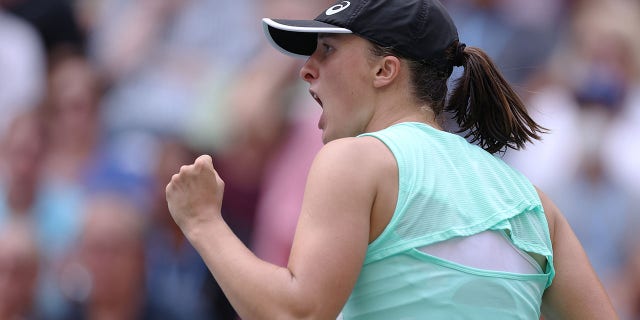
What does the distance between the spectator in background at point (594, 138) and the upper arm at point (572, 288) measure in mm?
2545

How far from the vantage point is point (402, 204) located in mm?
1756

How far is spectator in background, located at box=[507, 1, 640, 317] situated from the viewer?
4699 mm

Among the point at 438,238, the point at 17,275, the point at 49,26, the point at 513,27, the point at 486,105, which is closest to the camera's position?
the point at 438,238

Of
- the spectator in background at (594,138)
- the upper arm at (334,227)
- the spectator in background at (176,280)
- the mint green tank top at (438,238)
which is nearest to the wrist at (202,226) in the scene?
the upper arm at (334,227)

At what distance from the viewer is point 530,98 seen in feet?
15.4

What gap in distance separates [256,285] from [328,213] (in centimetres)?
18

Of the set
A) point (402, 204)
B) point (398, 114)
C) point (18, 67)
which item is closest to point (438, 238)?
point (402, 204)

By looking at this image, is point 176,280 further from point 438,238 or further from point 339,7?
point 438,238

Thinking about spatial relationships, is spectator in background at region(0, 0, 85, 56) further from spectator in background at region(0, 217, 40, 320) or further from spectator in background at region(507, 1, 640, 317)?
spectator in background at region(507, 1, 640, 317)

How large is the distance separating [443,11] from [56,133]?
3.01m

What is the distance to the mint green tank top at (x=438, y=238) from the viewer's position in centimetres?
176

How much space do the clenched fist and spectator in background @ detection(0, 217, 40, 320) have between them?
2.82 meters

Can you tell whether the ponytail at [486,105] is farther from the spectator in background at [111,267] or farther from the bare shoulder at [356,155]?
the spectator in background at [111,267]

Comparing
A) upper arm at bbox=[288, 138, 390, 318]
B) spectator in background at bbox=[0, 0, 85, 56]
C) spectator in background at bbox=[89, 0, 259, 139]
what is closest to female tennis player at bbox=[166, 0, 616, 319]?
upper arm at bbox=[288, 138, 390, 318]
